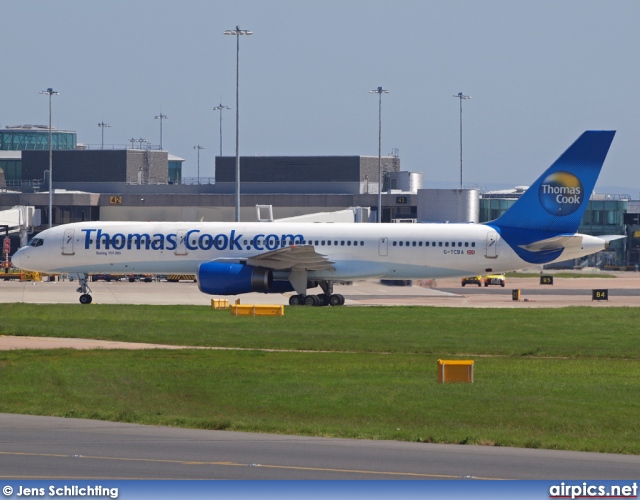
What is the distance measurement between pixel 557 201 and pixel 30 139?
11877 cm

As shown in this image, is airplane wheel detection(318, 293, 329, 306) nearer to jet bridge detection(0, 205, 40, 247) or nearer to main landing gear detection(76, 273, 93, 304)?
main landing gear detection(76, 273, 93, 304)

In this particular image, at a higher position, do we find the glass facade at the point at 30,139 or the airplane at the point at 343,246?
the glass facade at the point at 30,139

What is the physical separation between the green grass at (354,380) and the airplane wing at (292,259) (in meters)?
6.90

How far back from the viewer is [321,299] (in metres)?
54.2

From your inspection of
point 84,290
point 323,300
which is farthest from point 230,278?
point 84,290

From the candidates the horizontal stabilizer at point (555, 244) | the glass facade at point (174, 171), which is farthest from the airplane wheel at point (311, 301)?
the glass facade at point (174, 171)

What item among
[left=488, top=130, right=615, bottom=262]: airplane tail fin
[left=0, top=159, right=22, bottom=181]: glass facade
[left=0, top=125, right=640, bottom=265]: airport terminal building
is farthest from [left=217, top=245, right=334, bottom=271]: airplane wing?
[left=0, top=159, right=22, bottom=181]: glass facade

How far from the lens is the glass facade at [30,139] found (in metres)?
158

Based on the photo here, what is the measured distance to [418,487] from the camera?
50.4 ft

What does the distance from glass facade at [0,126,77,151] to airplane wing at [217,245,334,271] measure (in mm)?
110986

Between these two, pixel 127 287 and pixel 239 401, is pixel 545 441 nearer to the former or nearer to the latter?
pixel 239 401

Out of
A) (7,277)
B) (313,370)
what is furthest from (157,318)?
(7,277)

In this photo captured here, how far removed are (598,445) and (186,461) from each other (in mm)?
7258

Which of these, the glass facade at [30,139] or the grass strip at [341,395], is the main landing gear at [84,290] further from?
the glass facade at [30,139]
